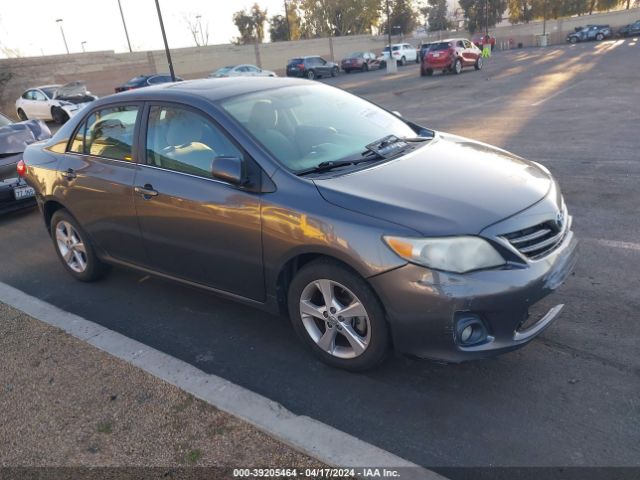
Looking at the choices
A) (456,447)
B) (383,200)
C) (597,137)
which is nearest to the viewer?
(456,447)

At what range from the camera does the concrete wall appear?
3259 cm

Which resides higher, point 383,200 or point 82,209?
point 383,200

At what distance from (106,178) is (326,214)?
7.00ft

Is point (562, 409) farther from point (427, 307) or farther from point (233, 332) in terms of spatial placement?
point (233, 332)

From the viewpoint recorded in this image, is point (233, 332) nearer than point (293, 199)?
No

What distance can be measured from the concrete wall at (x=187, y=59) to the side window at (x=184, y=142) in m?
30.7

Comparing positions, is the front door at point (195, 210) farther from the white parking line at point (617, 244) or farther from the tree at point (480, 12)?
the tree at point (480, 12)

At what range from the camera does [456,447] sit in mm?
2652

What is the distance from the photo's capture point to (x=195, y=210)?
3.66m

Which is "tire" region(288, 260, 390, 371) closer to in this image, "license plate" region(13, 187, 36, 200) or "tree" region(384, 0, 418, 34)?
"license plate" region(13, 187, 36, 200)

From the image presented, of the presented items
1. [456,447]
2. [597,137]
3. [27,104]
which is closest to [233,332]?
[456,447]

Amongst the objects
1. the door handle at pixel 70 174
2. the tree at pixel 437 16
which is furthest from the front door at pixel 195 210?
the tree at pixel 437 16

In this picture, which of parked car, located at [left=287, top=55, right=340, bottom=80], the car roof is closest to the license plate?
the car roof

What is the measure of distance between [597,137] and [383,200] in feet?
24.8
